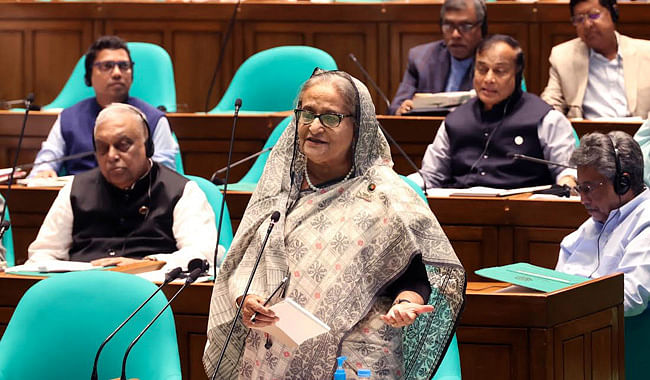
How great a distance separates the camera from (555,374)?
331 centimetres

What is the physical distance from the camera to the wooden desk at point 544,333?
3299mm

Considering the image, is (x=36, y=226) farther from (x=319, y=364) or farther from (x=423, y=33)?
(x=423, y=33)

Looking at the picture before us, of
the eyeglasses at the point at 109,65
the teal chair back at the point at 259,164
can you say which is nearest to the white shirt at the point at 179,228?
the teal chair back at the point at 259,164

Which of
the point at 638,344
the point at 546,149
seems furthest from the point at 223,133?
the point at 638,344

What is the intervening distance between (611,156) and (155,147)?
2618 mm

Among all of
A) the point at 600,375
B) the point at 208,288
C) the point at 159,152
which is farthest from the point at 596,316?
the point at 159,152

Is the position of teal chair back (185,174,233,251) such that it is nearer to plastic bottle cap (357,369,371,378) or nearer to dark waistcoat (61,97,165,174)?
dark waistcoat (61,97,165,174)

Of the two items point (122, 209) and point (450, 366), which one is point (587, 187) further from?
point (122, 209)

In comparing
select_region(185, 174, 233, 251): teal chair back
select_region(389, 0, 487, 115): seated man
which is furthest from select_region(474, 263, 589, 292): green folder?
select_region(389, 0, 487, 115): seated man

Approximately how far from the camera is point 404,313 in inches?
106

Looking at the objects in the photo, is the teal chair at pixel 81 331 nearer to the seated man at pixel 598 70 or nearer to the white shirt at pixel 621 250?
the white shirt at pixel 621 250

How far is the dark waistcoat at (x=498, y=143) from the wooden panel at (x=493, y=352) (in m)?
2.00

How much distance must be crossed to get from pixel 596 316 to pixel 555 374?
257mm

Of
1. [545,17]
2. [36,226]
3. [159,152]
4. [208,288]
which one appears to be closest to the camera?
[208,288]
